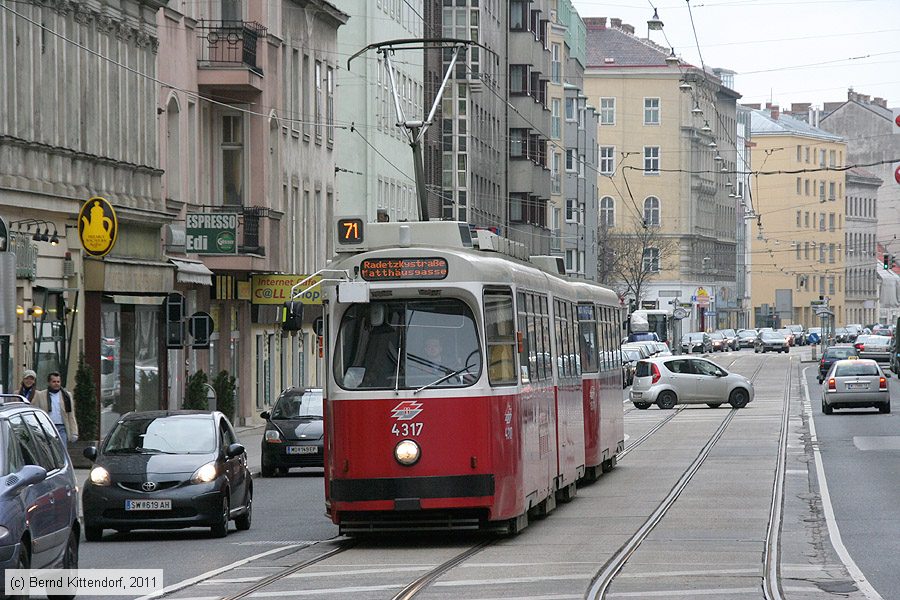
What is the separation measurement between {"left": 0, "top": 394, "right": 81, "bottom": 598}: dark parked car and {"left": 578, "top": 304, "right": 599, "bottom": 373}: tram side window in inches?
506

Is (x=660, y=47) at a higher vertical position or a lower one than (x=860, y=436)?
higher

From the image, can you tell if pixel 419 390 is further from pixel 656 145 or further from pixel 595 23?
pixel 595 23

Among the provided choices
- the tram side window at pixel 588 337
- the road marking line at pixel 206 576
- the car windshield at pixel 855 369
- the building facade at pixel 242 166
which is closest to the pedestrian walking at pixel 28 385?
the tram side window at pixel 588 337

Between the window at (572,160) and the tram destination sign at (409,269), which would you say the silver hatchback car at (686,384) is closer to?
the tram destination sign at (409,269)

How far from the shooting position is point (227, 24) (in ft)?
151

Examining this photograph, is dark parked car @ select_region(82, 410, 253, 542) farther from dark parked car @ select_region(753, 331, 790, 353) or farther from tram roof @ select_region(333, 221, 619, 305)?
dark parked car @ select_region(753, 331, 790, 353)

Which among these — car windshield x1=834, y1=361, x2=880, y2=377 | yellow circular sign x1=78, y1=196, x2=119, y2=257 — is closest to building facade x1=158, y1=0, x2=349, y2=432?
yellow circular sign x1=78, y1=196, x2=119, y2=257

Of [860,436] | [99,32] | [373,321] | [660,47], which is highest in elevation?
[660,47]

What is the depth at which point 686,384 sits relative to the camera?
200 feet

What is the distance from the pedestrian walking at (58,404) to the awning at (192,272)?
12566 millimetres

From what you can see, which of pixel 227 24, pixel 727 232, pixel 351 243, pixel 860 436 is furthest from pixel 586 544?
pixel 727 232

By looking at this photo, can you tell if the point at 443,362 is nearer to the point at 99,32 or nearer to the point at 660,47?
the point at 99,32

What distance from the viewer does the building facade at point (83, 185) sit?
31906 millimetres

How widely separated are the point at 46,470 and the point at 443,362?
17.1ft
